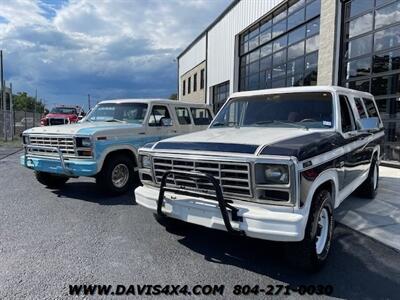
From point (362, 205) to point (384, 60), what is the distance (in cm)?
606

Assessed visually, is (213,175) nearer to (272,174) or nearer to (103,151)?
(272,174)

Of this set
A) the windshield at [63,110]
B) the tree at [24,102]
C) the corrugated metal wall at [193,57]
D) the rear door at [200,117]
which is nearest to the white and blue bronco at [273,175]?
the rear door at [200,117]

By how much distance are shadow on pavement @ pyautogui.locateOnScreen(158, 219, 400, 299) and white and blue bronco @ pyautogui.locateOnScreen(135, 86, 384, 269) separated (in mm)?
231

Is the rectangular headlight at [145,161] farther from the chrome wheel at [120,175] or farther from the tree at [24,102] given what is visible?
the tree at [24,102]

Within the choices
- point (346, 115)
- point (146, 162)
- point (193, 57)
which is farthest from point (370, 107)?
point (193, 57)

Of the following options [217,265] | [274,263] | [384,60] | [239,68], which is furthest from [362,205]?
[239,68]

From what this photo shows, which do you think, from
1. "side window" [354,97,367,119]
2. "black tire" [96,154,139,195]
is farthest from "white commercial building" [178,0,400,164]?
"black tire" [96,154,139,195]

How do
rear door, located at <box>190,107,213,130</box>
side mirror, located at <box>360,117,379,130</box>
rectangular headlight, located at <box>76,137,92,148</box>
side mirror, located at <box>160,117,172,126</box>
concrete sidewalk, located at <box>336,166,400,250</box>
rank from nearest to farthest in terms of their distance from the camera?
concrete sidewalk, located at <box>336,166,400,250</box> → side mirror, located at <box>360,117,379,130</box> → rectangular headlight, located at <box>76,137,92,148</box> → side mirror, located at <box>160,117,172,126</box> → rear door, located at <box>190,107,213,130</box>

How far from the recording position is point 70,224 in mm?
5078

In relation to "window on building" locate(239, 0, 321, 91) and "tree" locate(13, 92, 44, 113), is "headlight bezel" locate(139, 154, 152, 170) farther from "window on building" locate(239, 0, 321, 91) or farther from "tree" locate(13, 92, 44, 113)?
"tree" locate(13, 92, 44, 113)

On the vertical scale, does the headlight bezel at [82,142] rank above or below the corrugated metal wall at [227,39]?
below

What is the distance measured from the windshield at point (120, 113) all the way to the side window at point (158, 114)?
0.18m

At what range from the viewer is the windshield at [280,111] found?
475cm

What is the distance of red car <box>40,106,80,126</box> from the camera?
17.9 meters
